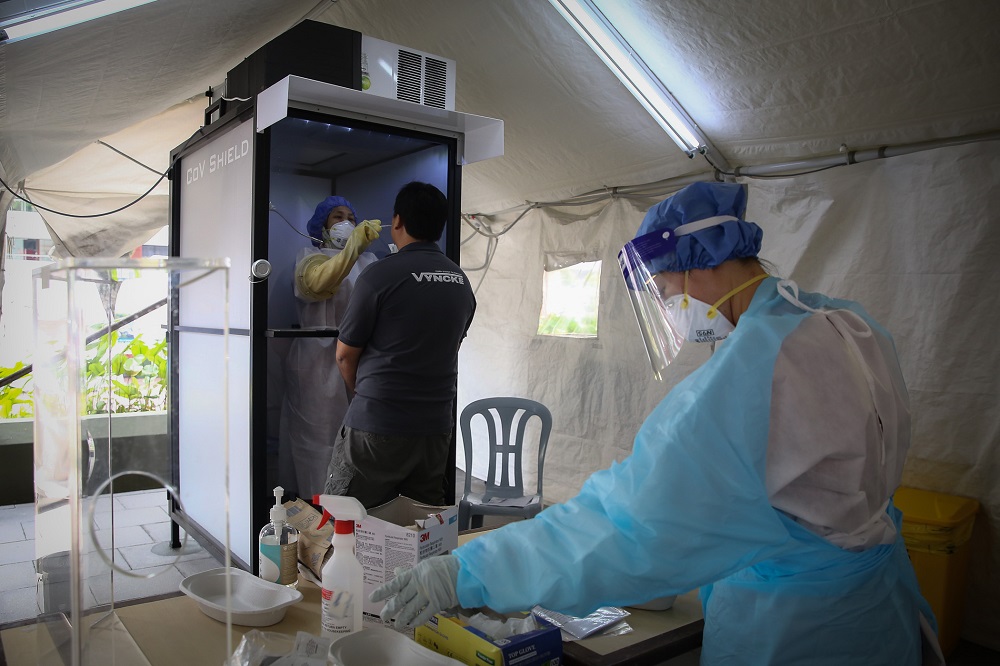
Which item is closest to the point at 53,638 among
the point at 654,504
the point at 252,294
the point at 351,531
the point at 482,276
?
the point at 351,531

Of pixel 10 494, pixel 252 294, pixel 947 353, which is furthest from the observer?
pixel 10 494

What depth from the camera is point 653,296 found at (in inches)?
60.2

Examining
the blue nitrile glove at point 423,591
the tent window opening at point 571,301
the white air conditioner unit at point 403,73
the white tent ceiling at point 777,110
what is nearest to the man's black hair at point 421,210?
the white air conditioner unit at point 403,73

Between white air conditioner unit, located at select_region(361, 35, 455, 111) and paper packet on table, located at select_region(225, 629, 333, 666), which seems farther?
white air conditioner unit, located at select_region(361, 35, 455, 111)

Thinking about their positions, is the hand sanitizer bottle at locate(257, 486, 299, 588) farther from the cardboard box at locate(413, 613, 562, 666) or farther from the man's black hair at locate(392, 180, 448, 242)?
the man's black hair at locate(392, 180, 448, 242)

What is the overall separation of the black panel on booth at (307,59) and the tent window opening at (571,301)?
2.11m

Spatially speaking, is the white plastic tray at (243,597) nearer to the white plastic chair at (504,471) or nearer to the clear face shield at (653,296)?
the clear face shield at (653,296)

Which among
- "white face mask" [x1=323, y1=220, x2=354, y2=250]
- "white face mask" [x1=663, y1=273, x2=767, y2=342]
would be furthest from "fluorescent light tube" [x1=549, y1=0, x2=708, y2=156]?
"white face mask" [x1=663, y1=273, x2=767, y2=342]

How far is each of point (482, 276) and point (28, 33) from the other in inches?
137

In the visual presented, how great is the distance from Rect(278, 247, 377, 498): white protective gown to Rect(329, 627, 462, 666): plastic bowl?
1788 mm

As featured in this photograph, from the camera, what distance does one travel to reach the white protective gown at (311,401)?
2.88 m

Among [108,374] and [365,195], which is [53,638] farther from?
[365,195]

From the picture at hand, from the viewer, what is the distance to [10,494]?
4441 millimetres

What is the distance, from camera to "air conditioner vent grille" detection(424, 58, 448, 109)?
2682 mm
